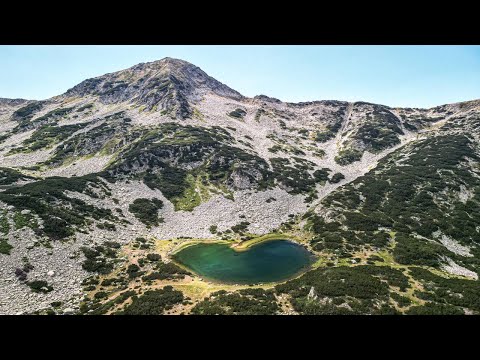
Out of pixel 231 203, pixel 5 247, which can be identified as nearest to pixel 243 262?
pixel 231 203

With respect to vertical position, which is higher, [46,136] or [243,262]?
[46,136]

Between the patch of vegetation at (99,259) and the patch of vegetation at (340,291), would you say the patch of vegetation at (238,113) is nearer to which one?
the patch of vegetation at (99,259)

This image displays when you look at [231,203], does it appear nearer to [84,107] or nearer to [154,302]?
[154,302]

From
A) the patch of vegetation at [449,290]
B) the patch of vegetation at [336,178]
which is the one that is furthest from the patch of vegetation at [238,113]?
the patch of vegetation at [449,290]
